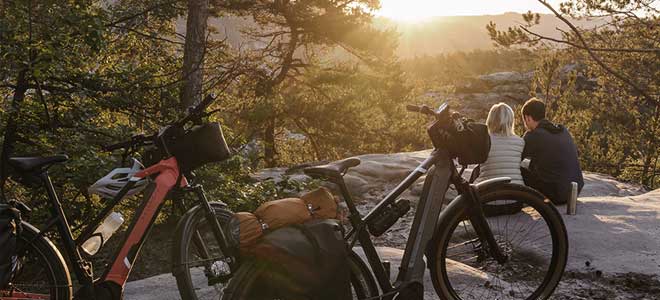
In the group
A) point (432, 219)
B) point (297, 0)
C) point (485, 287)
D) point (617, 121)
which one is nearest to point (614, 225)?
point (485, 287)

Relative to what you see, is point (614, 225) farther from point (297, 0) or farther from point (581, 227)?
point (297, 0)

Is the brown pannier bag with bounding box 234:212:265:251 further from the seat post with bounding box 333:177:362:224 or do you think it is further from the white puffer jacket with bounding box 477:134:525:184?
the white puffer jacket with bounding box 477:134:525:184

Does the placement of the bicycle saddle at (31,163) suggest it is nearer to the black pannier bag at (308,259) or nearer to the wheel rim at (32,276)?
the wheel rim at (32,276)

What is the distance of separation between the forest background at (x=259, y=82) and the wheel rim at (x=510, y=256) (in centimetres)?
270

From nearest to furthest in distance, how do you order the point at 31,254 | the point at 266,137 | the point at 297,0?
the point at 31,254 → the point at 297,0 → the point at 266,137

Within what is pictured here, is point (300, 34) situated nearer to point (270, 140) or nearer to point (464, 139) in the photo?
point (270, 140)

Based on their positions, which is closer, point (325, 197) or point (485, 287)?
point (325, 197)

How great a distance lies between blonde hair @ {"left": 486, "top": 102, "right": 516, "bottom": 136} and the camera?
6.36 meters

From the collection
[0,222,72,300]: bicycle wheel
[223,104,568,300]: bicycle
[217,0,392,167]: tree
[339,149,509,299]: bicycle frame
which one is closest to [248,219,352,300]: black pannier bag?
[223,104,568,300]: bicycle

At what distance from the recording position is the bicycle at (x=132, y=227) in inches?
127

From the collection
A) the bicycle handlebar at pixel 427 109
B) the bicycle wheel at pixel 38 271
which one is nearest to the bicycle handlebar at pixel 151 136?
the bicycle wheel at pixel 38 271

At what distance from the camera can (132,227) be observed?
3.34m

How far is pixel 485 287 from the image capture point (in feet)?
13.6

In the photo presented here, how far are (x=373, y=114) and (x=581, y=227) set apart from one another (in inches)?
475
